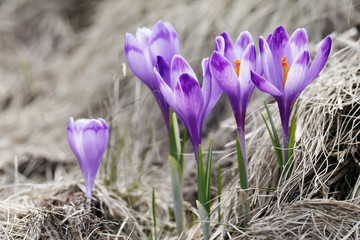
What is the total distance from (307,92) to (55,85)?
8.77 feet

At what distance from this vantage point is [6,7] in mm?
5270

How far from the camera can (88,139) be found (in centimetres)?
144

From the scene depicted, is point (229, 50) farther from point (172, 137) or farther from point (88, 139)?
point (88, 139)

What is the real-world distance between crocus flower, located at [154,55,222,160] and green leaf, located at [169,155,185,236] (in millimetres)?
196

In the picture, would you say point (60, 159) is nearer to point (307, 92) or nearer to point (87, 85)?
point (87, 85)

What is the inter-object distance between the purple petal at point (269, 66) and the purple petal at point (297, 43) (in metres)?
0.07

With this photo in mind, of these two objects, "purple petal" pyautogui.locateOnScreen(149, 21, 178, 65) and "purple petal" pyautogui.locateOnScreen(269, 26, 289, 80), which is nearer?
"purple petal" pyautogui.locateOnScreen(269, 26, 289, 80)

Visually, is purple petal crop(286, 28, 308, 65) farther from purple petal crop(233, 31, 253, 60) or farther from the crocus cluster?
purple petal crop(233, 31, 253, 60)

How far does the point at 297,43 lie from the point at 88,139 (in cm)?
68

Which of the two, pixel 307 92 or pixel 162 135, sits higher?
pixel 307 92

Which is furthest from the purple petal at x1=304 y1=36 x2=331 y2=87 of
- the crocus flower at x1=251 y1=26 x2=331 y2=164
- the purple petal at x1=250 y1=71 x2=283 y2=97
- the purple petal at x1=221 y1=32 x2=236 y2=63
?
the purple petal at x1=221 y1=32 x2=236 y2=63

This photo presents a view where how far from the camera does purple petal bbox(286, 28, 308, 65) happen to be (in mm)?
1339

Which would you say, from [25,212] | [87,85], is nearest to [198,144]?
[25,212]

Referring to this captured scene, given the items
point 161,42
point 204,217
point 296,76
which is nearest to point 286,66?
point 296,76
